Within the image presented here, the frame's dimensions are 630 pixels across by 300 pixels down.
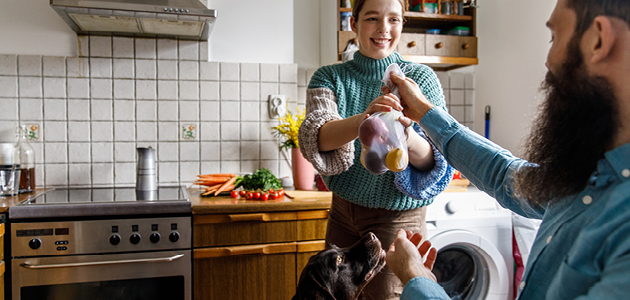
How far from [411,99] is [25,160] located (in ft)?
7.69

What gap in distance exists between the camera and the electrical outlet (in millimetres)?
2783

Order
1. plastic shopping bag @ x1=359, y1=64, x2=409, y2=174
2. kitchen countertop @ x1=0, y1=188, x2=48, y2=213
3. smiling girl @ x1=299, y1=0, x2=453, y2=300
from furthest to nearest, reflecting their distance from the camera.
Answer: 1. kitchen countertop @ x1=0, y1=188, x2=48, y2=213
2. smiling girl @ x1=299, y1=0, x2=453, y2=300
3. plastic shopping bag @ x1=359, y1=64, x2=409, y2=174

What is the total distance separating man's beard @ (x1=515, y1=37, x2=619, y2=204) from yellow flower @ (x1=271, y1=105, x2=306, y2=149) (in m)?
1.94

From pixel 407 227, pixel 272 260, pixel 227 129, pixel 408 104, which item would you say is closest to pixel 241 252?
pixel 272 260

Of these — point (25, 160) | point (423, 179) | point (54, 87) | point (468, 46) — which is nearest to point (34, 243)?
point (25, 160)

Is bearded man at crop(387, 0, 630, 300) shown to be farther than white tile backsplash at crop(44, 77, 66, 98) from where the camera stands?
No

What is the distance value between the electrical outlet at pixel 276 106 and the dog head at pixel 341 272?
178 cm

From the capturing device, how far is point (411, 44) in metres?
2.62

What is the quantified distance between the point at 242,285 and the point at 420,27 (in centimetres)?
202

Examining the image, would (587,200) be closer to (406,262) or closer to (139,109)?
(406,262)

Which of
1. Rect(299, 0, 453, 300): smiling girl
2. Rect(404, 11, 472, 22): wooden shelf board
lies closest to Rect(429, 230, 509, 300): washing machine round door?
Rect(299, 0, 453, 300): smiling girl

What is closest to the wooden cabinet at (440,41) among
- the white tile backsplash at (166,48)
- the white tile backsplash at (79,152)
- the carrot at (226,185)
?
the carrot at (226,185)

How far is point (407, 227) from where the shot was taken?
50.0 inches

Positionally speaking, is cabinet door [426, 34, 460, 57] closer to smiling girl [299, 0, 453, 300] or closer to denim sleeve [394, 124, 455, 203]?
smiling girl [299, 0, 453, 300]
